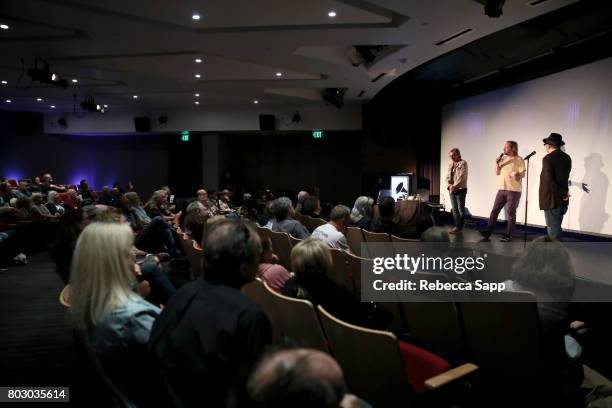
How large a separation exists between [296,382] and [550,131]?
824cm

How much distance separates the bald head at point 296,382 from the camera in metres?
0.79

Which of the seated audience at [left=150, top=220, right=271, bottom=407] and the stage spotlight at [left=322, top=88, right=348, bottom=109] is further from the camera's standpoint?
the stage spotlight at [left=322, top=88, right=348, bottom=109]

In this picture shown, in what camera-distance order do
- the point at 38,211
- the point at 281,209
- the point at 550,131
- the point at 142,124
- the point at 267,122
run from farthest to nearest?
the point at 142,124, the point at 267,122, the point at 38,211, the point at 550,131, the point at 281,209

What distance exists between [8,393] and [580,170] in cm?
789

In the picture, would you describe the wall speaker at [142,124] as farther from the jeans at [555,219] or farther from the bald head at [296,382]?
the bald head at [296,382]

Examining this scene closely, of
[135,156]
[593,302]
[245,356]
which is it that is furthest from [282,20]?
[135,156]

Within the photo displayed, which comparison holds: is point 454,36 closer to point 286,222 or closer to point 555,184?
point 555,184

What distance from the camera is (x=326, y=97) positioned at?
11.9 metres

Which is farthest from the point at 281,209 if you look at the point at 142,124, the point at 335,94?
the point at 142,124

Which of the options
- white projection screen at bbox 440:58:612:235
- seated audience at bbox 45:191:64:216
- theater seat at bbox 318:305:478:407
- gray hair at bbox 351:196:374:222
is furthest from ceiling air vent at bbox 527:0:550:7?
seated audience at bbox 45:191:64:216

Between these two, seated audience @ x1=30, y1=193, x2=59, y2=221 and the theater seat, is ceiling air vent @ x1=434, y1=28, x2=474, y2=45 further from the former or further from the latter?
seated audience @ x1=30, y1=193, x2=59, y2=221

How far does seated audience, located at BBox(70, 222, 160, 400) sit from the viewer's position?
1600 mm

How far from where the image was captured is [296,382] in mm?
798

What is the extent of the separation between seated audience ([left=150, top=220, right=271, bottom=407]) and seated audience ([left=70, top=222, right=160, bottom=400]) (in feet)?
0.74
